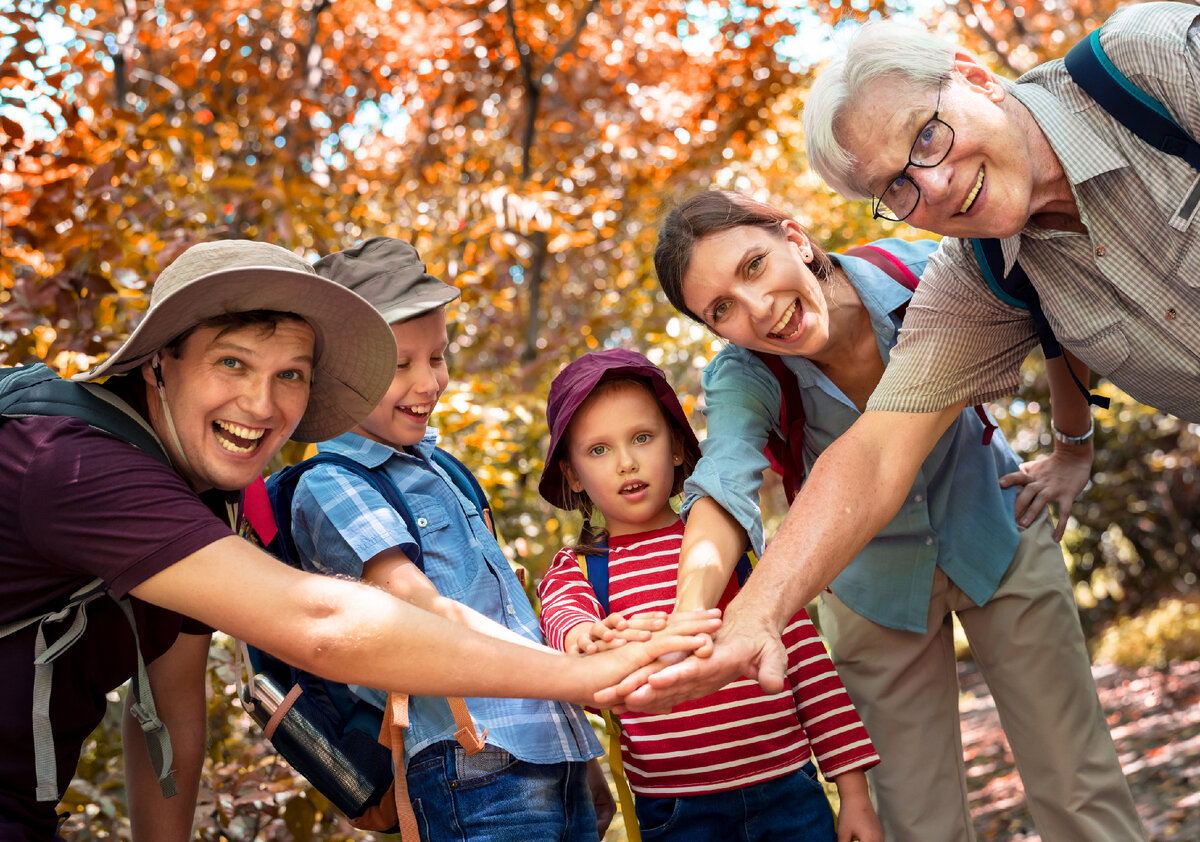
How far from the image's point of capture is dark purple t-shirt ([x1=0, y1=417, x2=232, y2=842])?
70.0 inches

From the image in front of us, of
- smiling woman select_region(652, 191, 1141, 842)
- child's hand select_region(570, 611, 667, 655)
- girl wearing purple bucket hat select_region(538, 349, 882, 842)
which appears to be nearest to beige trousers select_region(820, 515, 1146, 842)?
smiling woman select_region(652, 191, 1141, 842)

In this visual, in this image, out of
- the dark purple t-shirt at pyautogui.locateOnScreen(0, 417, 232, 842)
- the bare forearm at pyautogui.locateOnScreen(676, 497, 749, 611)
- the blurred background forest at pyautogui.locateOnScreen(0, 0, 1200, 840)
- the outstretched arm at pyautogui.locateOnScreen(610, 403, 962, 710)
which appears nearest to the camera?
the dark purple t-shirt at pyautogui.locateOnScreen(0, 417, 232, 842)

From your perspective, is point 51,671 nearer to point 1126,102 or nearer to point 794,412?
point 794,412

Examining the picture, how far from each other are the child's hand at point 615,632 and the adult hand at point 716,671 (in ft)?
0.34

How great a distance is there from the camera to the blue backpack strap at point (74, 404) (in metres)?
1.88

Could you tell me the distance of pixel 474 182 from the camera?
577 centimetres

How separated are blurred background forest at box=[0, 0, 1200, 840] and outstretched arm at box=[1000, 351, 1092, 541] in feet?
5.68

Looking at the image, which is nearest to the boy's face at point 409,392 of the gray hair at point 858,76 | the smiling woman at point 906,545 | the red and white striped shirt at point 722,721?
the red and white striped shirt at point 722,721

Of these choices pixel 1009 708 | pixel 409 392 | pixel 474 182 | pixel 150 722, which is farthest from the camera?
pixel 474 182

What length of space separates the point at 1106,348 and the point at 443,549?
159 centimetres

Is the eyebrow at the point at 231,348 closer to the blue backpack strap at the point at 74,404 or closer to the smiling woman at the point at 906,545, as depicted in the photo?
the blue backpack strap at the point at 74,404

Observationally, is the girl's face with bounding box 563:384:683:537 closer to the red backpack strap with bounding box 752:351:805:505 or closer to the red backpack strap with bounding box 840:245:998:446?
the red backpack strap with bounding box 752:351:805:505

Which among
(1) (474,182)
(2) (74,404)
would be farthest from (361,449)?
(1) (474,182)

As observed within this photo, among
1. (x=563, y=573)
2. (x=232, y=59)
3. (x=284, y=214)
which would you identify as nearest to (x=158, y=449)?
(x=563, y=573)
